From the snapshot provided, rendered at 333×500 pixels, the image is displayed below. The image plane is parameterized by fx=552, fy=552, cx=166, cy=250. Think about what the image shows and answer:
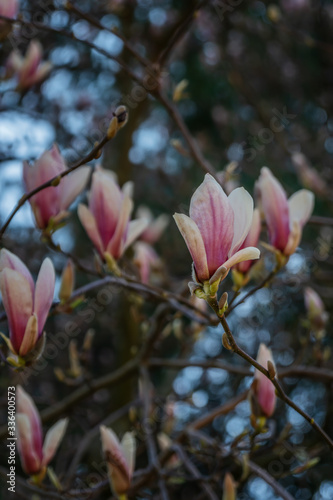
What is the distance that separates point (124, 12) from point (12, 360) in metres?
2.13

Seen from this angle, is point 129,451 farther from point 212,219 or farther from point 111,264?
point 212,219

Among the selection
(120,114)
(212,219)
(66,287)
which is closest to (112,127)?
(120,114)

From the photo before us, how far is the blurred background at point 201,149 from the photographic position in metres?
1.88

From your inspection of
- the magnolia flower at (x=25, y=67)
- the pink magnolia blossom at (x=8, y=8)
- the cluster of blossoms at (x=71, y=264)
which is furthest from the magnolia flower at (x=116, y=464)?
the magnolia flower at (x=25, y=67)

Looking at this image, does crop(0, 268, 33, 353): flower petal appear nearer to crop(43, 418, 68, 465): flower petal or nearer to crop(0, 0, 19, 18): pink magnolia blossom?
crop(43, 418, 68, 465): flower petal

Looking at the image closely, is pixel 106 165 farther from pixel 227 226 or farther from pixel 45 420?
pixel 227 226

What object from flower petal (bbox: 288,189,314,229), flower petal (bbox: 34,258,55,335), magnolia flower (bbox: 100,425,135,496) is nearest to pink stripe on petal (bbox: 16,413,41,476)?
magnolia flower (bbox: 100,425,135,496)

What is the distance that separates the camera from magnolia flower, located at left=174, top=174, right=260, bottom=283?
0.57 metres

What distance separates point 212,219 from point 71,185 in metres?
0.40

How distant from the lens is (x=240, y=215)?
615 mm

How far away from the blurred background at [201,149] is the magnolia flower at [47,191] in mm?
672

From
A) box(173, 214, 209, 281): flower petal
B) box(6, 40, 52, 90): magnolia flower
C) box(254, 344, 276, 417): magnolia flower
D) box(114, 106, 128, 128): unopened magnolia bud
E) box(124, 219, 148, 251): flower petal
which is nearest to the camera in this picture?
box(173, 214, 209, 281): flower petal

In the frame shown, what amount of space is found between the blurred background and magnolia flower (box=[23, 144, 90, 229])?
2.20 feet

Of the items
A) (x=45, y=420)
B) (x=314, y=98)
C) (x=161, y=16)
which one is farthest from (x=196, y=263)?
(x=314, y=98)
